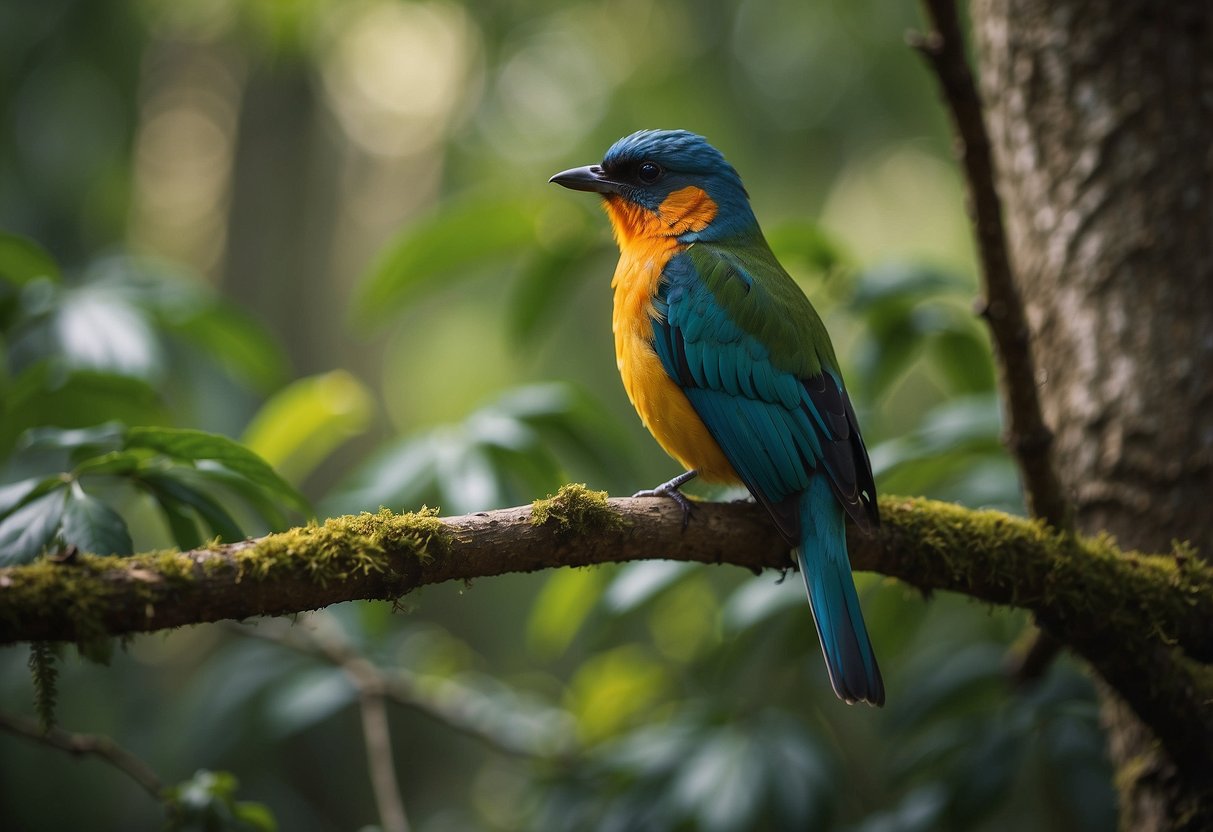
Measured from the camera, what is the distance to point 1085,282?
3.03m

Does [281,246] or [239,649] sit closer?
[239,649]

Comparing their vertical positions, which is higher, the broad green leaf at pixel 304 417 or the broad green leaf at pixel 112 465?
the broad green leaf at pixel 304 417

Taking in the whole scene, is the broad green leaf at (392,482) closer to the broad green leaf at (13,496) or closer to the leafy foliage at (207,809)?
the leafy foliage at (207,809)

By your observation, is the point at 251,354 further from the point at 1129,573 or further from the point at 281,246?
the point at 281,246

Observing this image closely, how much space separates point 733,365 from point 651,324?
0.98ft

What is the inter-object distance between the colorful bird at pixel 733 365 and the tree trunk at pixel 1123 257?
0.70 m

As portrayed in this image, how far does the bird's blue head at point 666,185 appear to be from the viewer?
139 inches

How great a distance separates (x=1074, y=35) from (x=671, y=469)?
3.33m

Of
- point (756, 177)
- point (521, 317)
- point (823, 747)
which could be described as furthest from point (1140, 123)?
point (756, 177)

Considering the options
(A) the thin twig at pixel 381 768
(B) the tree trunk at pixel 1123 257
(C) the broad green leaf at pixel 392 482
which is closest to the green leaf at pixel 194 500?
(C) the broad green leaf at pixel 392 482

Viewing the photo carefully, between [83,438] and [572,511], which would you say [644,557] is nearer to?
[572,511]

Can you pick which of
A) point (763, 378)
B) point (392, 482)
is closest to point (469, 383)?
point (392, 482)

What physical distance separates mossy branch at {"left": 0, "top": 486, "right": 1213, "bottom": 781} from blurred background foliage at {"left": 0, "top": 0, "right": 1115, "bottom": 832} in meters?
0.33

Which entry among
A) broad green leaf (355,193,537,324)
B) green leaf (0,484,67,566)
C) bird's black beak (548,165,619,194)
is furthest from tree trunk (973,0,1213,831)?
green leaf (0,484,67,566)
